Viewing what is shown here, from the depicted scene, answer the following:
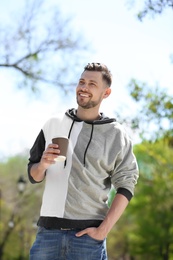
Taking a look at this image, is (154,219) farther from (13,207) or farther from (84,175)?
(84,175)

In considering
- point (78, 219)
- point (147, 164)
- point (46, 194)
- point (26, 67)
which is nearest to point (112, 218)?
point (78, 219)

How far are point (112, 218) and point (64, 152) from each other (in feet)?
1.52

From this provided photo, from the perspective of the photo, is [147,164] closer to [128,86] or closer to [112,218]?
[128,86]

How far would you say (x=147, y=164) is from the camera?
2966cm

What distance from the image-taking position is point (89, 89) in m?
3.45

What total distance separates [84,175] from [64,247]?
1.33ft

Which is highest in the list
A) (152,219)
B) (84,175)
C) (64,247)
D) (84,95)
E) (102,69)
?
(102,69)

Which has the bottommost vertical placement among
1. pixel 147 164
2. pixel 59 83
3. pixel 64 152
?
Answer: pixel 147 164

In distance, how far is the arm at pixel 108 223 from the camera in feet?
10.6

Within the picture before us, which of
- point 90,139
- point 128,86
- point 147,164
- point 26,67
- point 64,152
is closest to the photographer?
point 64,152

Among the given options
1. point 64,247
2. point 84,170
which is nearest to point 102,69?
point 84,170

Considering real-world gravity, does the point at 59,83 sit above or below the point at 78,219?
below

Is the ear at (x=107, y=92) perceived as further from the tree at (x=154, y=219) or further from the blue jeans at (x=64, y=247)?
the tree at (x=154, y=219)

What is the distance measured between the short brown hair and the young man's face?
0.02 meters
